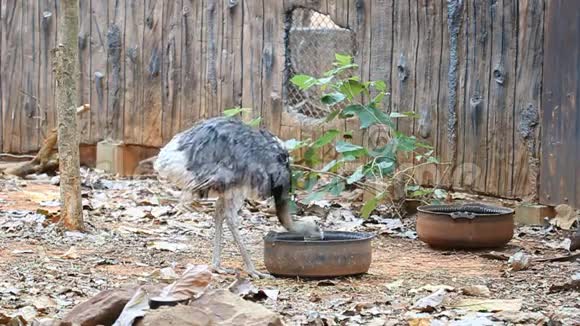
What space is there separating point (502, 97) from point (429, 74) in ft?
2.34

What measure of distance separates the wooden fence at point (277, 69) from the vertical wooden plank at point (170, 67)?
14mm

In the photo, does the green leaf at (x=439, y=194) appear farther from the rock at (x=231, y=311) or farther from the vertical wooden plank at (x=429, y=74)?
the rock at (x=231, y=311)

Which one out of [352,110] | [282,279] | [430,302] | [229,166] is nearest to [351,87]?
[352,110]

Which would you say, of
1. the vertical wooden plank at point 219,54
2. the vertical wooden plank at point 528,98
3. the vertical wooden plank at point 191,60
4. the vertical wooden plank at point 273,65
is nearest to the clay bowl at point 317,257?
the vertical wooden plank at point 528,98

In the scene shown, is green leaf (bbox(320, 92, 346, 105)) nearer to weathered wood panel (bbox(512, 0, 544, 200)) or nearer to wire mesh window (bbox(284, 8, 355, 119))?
weathered wood panel (bbox(512, 0, 544, 200))

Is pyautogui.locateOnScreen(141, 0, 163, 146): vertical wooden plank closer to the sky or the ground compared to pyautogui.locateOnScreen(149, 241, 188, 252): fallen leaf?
closer to the sky

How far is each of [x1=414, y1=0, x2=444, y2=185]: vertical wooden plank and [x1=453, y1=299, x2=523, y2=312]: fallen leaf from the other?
3.38 meters

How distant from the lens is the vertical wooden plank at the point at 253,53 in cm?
1006

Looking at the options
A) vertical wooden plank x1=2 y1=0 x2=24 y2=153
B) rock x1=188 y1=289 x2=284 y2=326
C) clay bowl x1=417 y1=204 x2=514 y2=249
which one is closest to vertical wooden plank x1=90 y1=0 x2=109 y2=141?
vertical wooden plank x1=2 y1=0 x2=24 y2=153

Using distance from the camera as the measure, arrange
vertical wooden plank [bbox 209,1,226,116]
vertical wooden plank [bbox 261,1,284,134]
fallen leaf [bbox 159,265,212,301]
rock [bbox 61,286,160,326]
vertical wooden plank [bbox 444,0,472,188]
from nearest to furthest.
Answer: rock [bbox 61,286,160,326]
fallen leaf [bbox 159,265,212,301]
vertical wooden plank [bbox 444,0,472,188]
vertical wooden plank [bbox 261,1,284,134]
vertical wooden plank [bbox 209,1,226,116]

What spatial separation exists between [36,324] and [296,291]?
1819 millimetres

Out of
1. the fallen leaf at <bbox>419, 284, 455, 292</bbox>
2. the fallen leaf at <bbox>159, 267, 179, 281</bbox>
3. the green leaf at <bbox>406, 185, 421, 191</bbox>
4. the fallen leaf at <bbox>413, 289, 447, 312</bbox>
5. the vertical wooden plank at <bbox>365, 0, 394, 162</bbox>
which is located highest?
the vertical wooden plank at <bbox>365, 0, 394, 162</bbox>

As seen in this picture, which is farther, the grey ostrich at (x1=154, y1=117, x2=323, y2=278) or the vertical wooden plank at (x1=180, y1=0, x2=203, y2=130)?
the vertical wooden plank at (x1=180, y1=0, x2=203, y2=130)

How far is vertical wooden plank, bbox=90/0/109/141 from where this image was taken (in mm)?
11430
